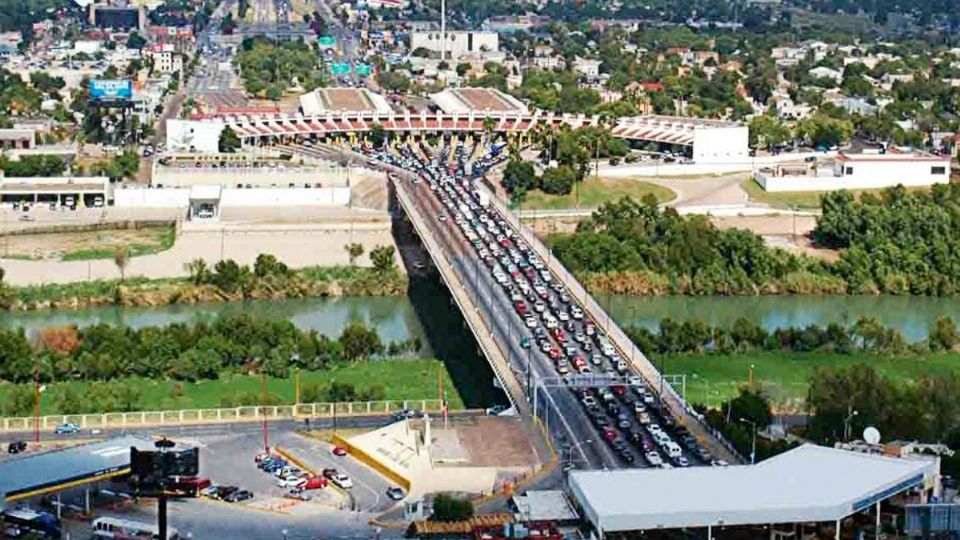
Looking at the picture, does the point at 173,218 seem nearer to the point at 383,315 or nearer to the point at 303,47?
the point at 383,315

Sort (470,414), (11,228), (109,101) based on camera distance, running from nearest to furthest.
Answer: (470,414)
(11,228)
(109,101)

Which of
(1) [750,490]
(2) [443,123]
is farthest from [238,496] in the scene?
(2) [443,123]

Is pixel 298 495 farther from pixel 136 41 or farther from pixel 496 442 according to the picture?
pixel 136 41

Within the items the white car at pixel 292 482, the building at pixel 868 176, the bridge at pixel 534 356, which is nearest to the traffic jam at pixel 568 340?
the bridge at pixel 534 356

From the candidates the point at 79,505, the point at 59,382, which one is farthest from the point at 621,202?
the point at 79,505

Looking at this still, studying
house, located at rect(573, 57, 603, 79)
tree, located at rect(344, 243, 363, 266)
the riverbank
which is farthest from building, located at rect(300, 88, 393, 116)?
the riverbank

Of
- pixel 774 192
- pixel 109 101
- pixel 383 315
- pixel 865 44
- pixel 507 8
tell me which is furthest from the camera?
pixel 507 8

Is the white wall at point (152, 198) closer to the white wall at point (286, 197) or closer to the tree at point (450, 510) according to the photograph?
the white wall at point (286, 197)
